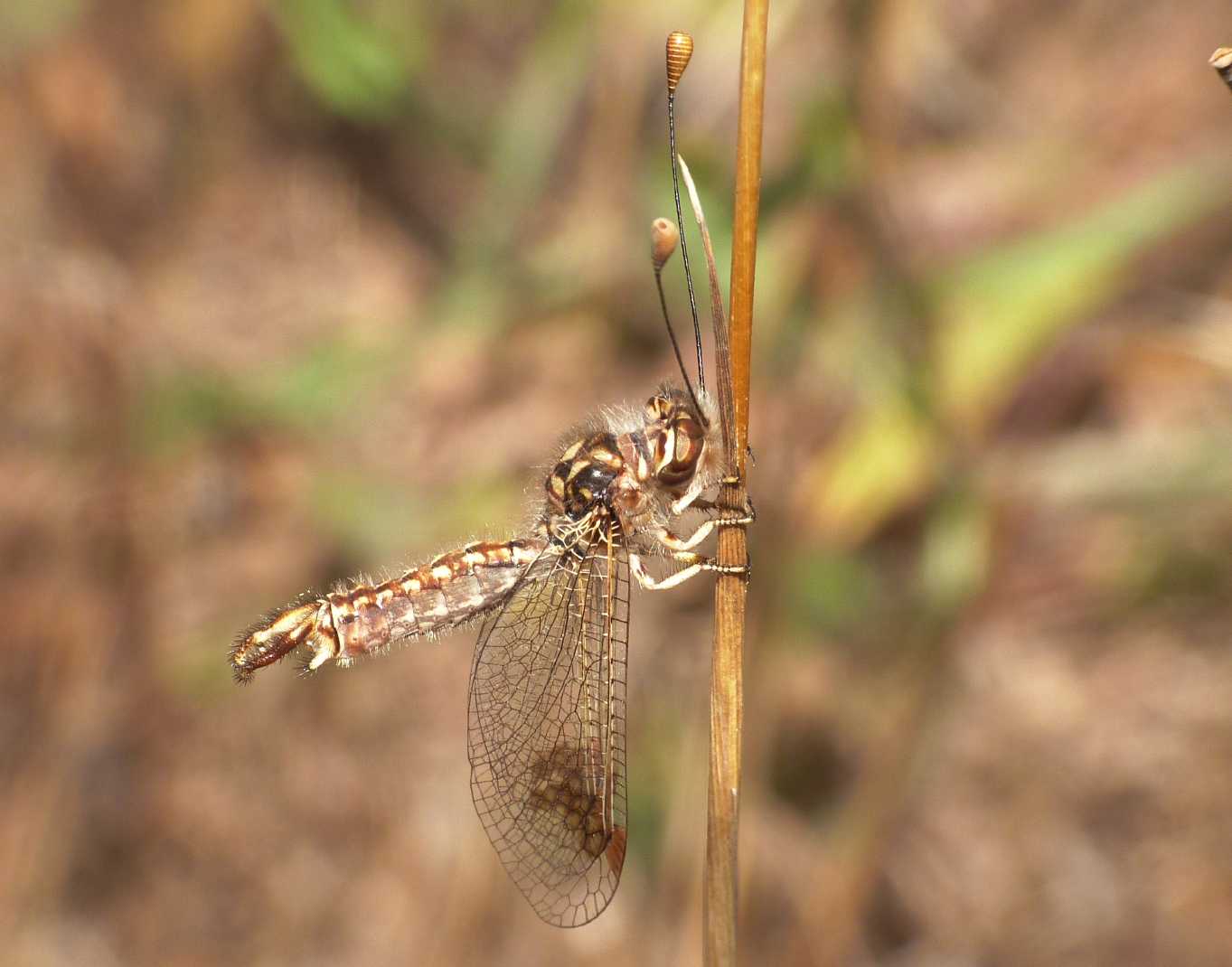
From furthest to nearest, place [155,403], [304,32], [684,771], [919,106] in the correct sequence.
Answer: [919,106] → [155,403] → [304,32] → [684,771]

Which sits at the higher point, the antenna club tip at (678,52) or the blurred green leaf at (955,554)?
the blurred green leaf at (955,554)

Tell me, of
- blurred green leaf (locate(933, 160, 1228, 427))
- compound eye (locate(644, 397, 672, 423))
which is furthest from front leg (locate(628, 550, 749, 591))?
blurred green leaf (locate(933, 160, 1228, 427))

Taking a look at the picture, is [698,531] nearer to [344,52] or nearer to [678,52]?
[678,52]

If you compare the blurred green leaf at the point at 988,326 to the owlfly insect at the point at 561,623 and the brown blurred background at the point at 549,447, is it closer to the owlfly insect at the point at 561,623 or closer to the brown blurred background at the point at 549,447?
the brown blurred background at the point at 549,447

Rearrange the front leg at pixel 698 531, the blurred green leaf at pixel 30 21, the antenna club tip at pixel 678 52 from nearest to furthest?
the antenna club tip at pixel 678 52 → the front leg at pixel 698 531 → the blurred green leaf at pixel 30 21

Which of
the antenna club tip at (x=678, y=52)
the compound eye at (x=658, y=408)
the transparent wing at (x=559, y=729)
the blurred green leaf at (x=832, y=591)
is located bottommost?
the transparent wing at (x=559, y=729)

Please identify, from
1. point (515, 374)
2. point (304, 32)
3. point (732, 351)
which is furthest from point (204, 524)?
point (732, 351)

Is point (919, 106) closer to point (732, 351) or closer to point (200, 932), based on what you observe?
point (732, 351)

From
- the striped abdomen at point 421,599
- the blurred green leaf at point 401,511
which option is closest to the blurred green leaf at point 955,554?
the striped abdomen at point 421,599
